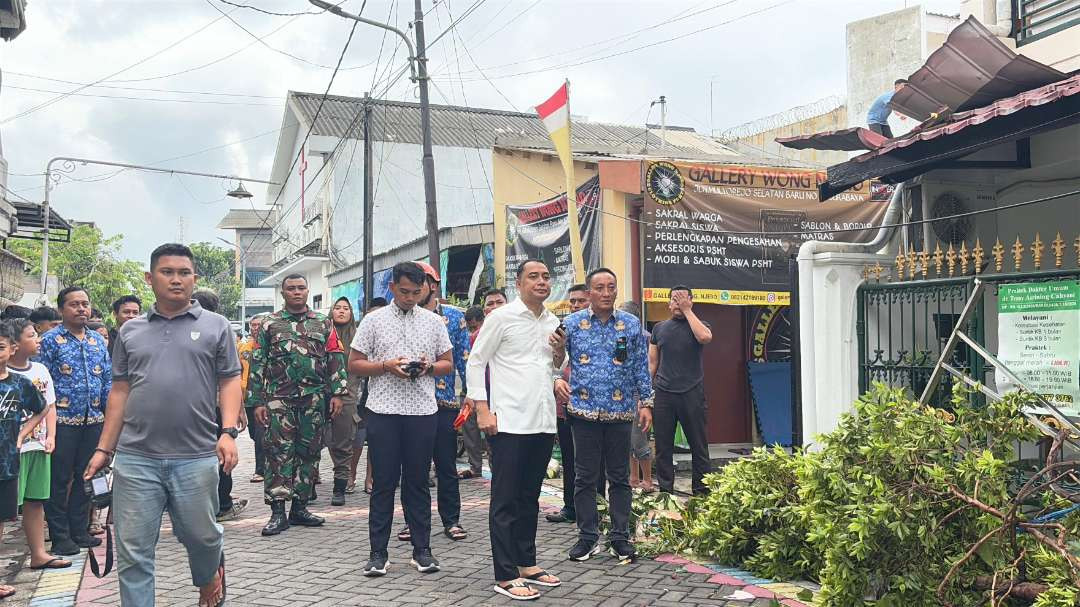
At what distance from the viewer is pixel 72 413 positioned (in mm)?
6398

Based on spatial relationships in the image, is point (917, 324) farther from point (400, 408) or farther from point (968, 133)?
point (400, 408)

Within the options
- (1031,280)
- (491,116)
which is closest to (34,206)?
(491,116)

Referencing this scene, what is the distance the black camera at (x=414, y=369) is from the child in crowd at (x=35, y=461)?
241 cm

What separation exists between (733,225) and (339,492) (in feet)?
19.0

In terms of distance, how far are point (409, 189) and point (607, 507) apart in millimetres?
23816

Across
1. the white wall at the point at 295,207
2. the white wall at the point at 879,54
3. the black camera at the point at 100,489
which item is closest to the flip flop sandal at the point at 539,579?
the black camera at the point at 100,489

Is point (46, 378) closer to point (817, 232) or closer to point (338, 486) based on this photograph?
point (338, 486)

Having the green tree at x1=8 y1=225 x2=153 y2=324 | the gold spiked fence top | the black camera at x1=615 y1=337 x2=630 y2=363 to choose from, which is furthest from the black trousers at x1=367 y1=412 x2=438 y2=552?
the green tree at x1=8 y1=225 x2=153 y2=324

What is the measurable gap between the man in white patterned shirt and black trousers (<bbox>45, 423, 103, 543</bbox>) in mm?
2196

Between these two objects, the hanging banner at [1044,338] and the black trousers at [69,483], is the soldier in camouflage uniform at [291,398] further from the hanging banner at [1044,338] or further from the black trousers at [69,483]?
the hanging banner at [1044,338]

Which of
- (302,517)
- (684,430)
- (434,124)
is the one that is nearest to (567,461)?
Answer: (684,430)

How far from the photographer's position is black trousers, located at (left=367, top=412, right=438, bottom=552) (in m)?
5.54

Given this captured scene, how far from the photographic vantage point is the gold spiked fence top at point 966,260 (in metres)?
5.83

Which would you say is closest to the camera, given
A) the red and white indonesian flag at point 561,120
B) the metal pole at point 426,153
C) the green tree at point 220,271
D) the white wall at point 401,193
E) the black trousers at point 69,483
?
the black trousers at point 69,483
